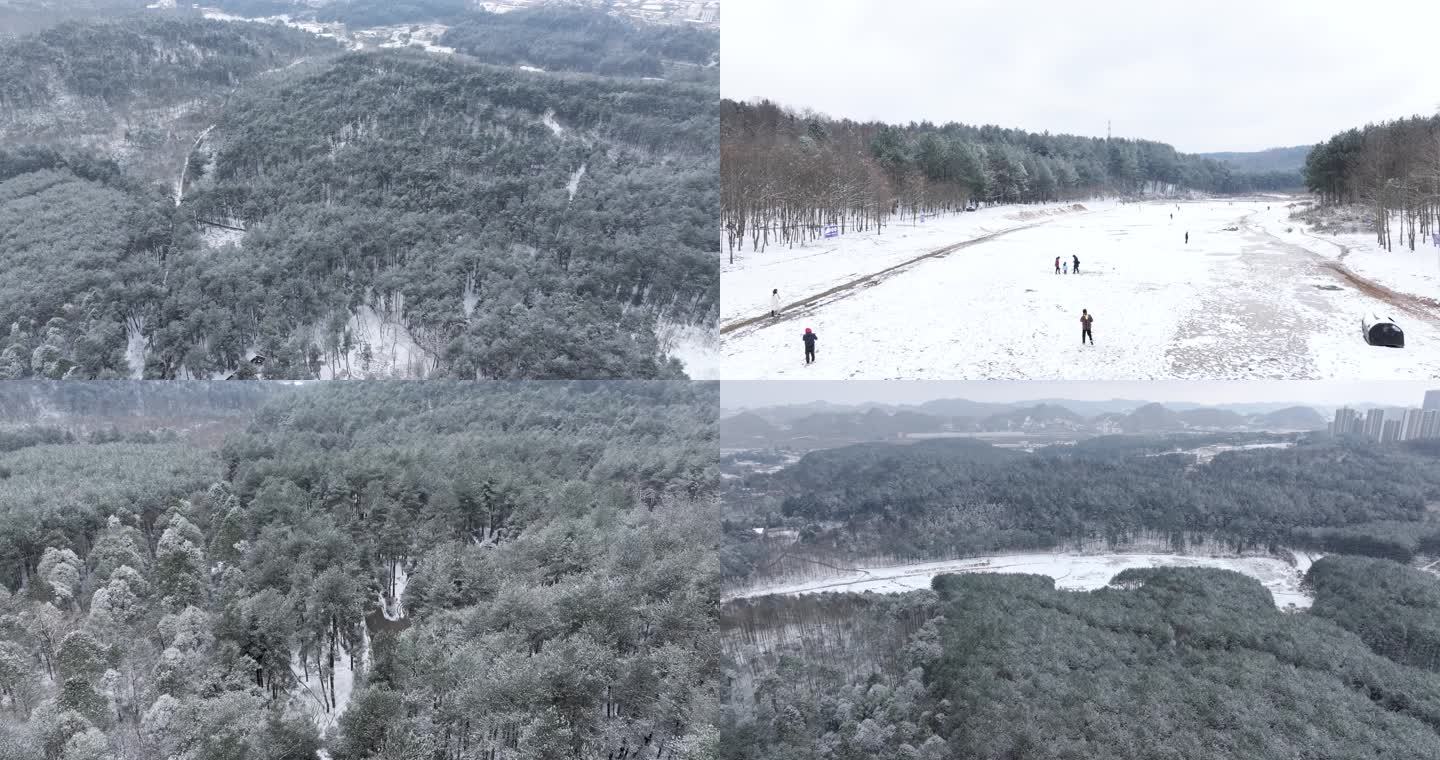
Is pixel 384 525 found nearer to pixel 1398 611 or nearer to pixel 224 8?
pixel 1398 611

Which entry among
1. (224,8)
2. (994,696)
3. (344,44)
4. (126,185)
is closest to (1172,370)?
(994,696)

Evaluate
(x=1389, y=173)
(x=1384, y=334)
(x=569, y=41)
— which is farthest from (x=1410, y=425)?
(x=569, y=41)

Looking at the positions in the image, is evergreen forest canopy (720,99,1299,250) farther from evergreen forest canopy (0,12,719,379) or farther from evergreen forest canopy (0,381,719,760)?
evergreen forest canopy (0,381,719,760)

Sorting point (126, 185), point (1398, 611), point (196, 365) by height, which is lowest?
point (1398, 611)

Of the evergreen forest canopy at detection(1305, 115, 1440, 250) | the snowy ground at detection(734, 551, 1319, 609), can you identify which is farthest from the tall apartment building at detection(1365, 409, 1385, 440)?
the evergreen forest canopy at detection(1305, 115, 1440, 250)

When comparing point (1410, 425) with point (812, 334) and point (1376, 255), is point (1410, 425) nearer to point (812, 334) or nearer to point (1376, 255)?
point (812, 334)

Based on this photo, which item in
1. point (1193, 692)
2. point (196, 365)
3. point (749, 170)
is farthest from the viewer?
point (749, 170)
